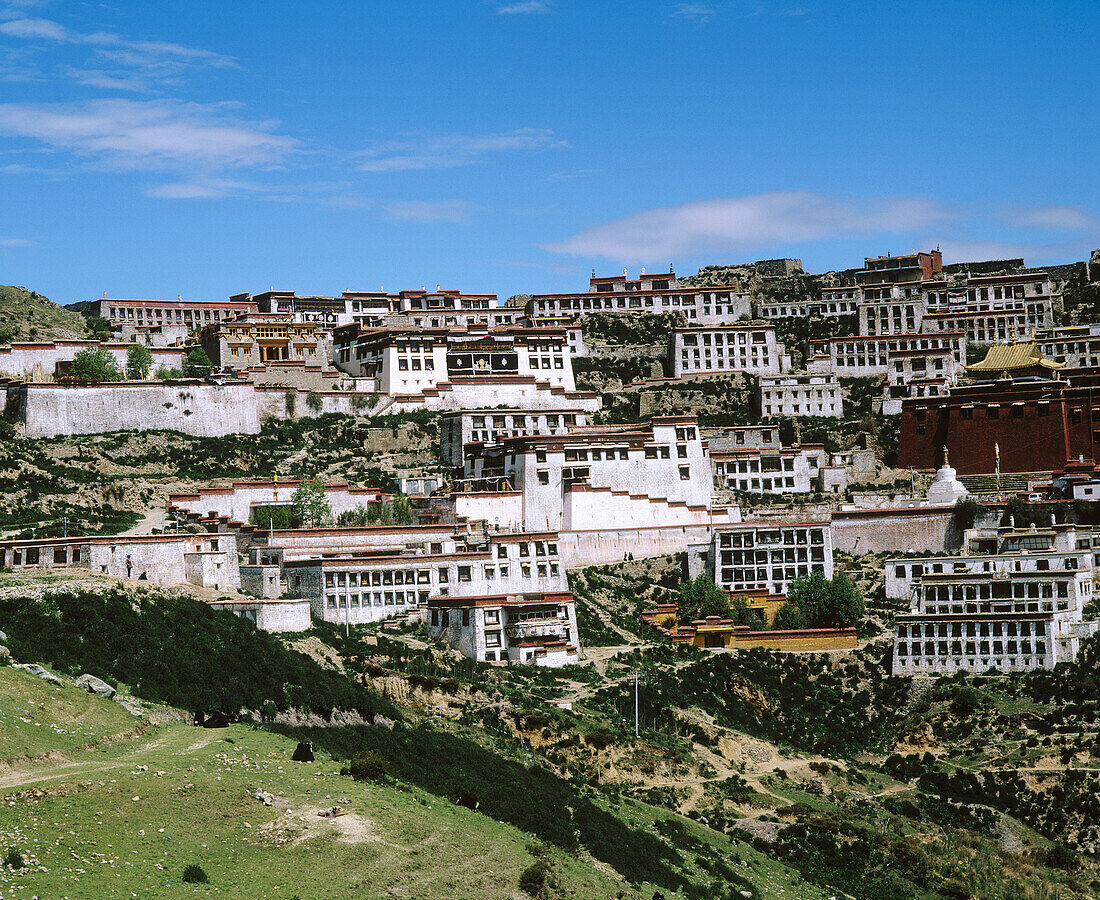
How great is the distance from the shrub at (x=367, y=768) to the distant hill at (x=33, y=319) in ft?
195

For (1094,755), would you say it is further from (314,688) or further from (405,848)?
(405,848)

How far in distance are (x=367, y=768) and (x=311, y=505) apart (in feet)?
106

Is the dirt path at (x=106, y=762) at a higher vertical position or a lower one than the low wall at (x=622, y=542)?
lower

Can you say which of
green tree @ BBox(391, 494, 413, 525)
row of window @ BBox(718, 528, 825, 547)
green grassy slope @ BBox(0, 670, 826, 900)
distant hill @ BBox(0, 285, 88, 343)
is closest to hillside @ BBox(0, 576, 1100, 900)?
green grassy slope @ BBox(0, 670, 826, 900)

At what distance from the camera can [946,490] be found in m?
81.6

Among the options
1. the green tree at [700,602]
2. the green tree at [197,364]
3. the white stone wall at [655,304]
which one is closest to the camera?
the green tree at [700,602]

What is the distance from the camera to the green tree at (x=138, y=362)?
90750 millimetres

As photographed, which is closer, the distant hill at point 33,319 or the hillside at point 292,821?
the hillside at point 292,821

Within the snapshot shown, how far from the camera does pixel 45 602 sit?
48.8 meters

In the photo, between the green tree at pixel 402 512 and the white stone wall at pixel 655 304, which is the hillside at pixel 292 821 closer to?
the green tree at pixel 402 512

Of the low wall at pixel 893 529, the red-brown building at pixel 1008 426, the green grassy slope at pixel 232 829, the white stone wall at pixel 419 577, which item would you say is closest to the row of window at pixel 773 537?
the low wall at pixel 893 529

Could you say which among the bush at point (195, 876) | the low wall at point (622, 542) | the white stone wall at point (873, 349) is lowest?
the bush at point (195, 876)

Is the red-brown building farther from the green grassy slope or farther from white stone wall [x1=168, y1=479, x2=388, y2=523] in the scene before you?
the green grassy slope

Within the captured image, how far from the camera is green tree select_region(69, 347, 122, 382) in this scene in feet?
286
